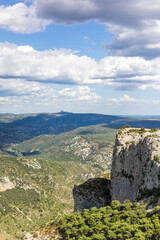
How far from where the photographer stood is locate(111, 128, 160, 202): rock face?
7450cm

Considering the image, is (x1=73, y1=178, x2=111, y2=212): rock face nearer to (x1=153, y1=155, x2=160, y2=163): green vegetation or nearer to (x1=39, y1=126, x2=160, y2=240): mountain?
(x1=39, y1=126, x2=160, y2=240): mountain

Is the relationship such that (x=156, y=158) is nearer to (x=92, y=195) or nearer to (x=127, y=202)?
(x=127, y=202)

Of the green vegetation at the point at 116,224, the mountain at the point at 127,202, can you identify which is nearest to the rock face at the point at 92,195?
the mountain at the point at 127,202

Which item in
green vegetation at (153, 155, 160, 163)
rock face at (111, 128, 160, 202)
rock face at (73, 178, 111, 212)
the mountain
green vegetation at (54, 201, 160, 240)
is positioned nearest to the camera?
green vegetation at (54, 201, 160, 240)

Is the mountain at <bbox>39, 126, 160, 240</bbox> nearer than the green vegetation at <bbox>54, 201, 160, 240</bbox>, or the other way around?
the green vegetation at <bbox>54, 201, 160, 240</bbox>

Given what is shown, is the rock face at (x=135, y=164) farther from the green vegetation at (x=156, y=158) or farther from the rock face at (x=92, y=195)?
the rock face at (x=92, y=195)

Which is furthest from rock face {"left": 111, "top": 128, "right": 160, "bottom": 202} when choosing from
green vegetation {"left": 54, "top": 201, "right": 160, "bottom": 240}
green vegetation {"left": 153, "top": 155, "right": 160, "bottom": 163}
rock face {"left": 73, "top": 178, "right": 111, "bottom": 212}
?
rock face {"left": 73, "top": 178, "right": 111, "bottom": 212}

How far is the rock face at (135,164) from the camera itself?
74.5 m

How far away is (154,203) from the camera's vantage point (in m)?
67.1

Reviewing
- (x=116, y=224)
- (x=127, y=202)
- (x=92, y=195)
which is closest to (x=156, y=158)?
(x=127, y=202)

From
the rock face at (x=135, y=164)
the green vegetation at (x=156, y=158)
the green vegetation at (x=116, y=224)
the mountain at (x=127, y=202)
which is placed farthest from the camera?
the rock face at (x=135, y=164)

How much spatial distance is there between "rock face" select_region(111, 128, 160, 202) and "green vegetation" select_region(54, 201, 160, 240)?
843 cm

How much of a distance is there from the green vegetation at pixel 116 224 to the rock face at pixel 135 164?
843 centimetres

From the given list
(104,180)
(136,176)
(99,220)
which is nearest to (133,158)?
(136,176)
